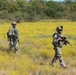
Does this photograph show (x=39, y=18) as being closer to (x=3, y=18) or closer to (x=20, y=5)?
(x=3, y=18)

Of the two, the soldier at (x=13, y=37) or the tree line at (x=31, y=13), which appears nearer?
the soldier at (x=13, y=37)

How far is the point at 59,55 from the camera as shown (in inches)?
461

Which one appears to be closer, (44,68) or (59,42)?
(44,68)

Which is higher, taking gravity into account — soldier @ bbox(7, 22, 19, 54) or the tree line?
soldier @ bbox(7, 22, 19, 54)

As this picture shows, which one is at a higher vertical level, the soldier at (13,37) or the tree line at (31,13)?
the soldier at (13,37)

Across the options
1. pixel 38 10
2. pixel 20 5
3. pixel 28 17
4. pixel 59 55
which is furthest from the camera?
pixel 20 5

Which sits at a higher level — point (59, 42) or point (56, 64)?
point (59, 42)

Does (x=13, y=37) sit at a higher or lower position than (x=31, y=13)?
higher

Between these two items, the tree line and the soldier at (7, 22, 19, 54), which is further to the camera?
the tree line

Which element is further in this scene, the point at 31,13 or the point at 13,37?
the point at 31,13

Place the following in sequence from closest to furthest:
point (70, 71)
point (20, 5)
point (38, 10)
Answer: point (70, 71), point (38, 10), point (20, 5)

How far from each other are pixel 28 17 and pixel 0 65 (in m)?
56.7

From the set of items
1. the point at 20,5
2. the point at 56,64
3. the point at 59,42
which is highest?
the point at 59,42

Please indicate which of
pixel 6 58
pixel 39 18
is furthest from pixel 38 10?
pixel 6 58
